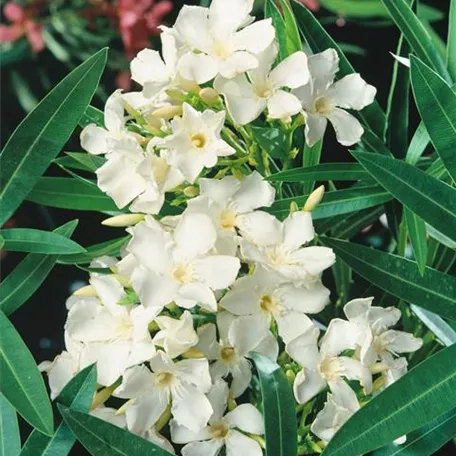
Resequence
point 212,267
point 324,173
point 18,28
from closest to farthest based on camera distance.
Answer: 1. point 212,267
2. point 324,173
3. point 18,28

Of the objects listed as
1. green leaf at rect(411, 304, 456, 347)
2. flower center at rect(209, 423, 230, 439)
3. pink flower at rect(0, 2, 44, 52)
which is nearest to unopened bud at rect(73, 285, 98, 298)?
flower center at rect(209, 423, 230, 439)

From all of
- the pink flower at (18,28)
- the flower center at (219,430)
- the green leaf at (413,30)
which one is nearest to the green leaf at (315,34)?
the green leaf at (413,30)

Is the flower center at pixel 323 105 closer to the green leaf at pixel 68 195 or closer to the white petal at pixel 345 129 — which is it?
the white petal at pixel 345 129

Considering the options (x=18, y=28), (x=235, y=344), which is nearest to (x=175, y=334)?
(x=235, y=344)

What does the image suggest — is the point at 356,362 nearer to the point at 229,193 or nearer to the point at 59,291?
the point at 229,193

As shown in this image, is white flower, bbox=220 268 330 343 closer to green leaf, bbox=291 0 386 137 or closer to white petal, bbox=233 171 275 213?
white petal, bbox=233 171 275 213

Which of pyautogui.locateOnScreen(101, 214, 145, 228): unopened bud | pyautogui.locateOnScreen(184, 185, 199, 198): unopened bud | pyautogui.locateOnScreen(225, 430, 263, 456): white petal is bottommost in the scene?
pyautogui.locateOnScreen(225, 430, 263, 456): white petal

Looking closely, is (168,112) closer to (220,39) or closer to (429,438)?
(220,39)
